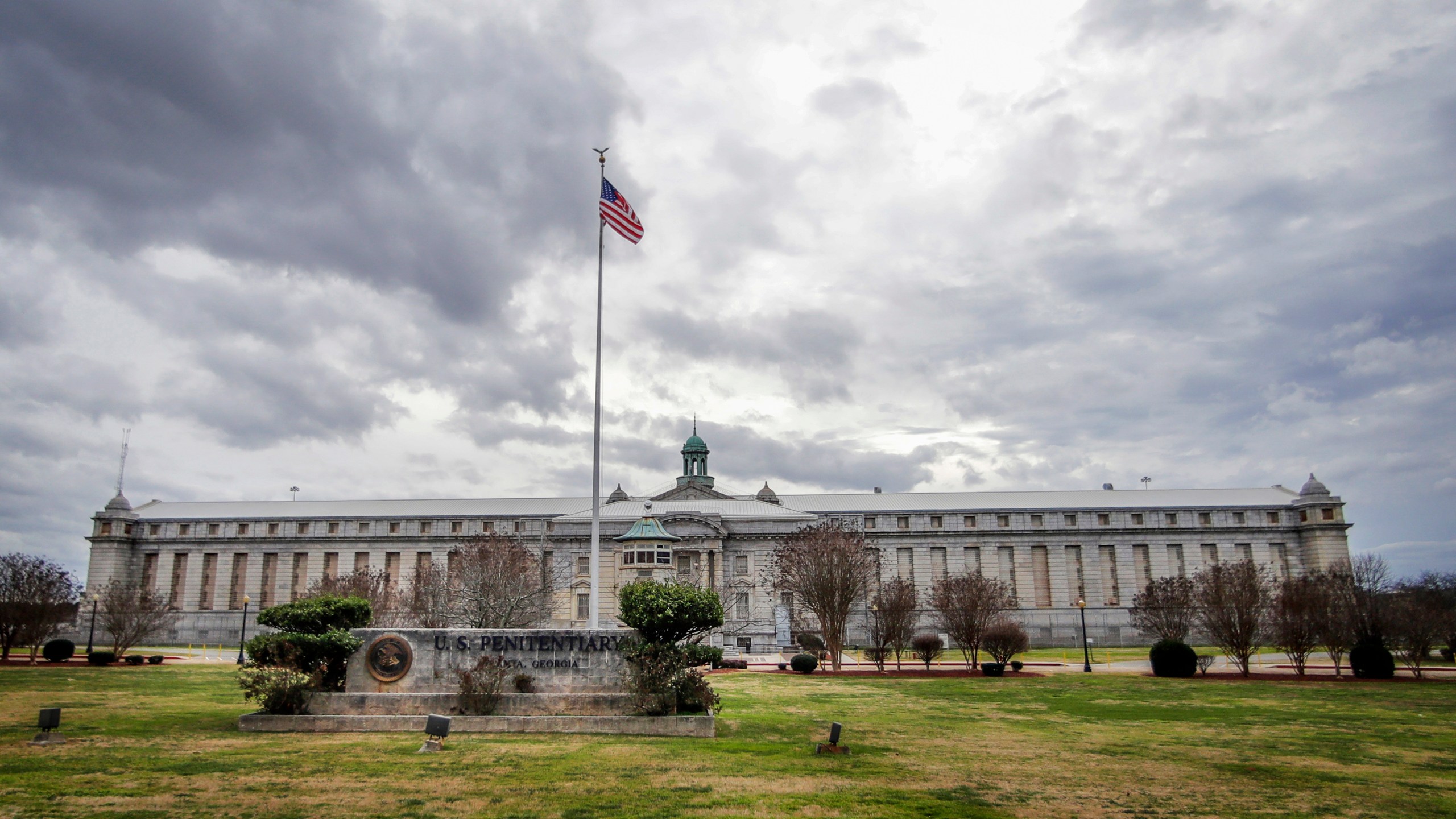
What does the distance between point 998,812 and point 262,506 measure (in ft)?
321

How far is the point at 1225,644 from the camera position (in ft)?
146

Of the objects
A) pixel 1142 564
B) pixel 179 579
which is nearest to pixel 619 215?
pixel 1142 564

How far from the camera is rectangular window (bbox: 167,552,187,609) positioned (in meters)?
87.7

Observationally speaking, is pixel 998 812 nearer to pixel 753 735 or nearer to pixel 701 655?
pixel 753 735

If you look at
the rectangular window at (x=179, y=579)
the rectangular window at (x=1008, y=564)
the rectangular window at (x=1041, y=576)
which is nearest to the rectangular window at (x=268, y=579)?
the rectangular window at (x=179, y=579)

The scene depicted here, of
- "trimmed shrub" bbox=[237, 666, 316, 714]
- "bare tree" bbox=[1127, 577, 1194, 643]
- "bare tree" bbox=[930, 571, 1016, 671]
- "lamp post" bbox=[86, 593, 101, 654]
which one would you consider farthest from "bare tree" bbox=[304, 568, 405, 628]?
"bare tree" bbox=[1127, 577, 1194, 643]

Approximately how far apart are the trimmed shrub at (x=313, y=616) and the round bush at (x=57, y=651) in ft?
106

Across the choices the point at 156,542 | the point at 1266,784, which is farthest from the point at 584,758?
the point at 156,542

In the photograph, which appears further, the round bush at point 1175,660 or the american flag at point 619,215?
the round bush at point 1175,660

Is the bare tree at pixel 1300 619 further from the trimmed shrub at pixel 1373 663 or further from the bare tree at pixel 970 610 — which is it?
the bare tree at pixel 970 610

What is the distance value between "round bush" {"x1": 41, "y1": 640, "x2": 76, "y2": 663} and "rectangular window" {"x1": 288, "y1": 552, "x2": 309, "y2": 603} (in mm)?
40451

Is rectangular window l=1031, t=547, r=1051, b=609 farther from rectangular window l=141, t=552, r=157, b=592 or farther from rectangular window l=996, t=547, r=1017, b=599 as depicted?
rectangular window l=141, t=552, r=157, b=592

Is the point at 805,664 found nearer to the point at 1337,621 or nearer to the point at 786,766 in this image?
the point at 1337,621

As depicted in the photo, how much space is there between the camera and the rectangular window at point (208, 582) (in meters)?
87.2
